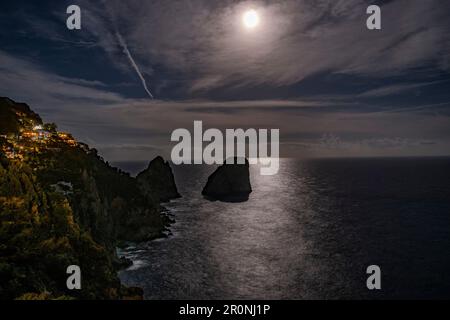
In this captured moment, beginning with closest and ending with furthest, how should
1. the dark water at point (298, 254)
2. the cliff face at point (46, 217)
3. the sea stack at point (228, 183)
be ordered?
1. the cliff face at point (46, 217)
2. the dark water at point (298, 254)
3. the sea stack at point (228, 183)

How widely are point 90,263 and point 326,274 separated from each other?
43.7 meters

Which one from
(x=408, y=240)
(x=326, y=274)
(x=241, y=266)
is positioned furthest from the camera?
(x=408, y=240)

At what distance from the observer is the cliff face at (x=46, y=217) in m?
30.2

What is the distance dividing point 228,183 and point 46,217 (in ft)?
421

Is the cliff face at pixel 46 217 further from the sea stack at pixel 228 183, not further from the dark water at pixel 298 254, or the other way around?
the sea stack at pixel 228 183

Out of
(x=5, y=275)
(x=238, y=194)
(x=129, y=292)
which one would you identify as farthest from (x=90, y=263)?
(x=238, y=194)

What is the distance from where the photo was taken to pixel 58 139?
207 ft

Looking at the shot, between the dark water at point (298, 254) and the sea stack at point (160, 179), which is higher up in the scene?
the sea stack at point (160, 179)

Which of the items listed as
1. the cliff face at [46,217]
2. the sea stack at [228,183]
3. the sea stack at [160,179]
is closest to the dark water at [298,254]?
the cliff face at [46,217]

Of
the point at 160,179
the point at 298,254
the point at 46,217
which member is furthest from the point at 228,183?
the point at 46,217

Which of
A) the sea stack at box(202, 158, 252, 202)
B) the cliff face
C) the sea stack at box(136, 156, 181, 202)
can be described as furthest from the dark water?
the sea stack at box(202, 158, 252, 202)

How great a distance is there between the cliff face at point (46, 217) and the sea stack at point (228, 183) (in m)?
99.1

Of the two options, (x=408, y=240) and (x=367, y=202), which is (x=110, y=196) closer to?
(x=408, y=240)

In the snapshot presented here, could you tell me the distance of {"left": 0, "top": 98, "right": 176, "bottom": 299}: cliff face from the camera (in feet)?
99.0
